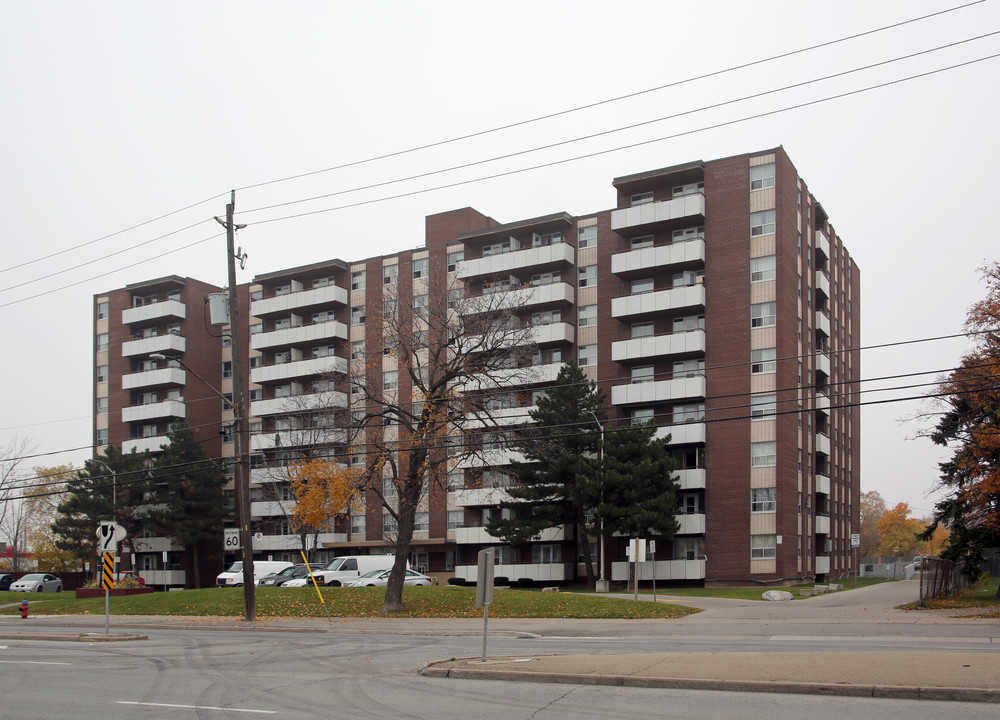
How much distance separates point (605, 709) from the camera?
37.7 feet

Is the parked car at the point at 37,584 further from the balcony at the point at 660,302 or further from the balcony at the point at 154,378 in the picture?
the balcony at the point at 660,302

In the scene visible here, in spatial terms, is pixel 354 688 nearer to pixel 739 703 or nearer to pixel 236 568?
pixel 739 703

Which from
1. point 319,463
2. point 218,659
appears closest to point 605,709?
point 218,659

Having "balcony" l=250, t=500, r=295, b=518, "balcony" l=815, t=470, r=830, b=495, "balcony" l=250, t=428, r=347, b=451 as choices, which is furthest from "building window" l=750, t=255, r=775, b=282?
"balcony" l=250, t=500, r=295, b=518

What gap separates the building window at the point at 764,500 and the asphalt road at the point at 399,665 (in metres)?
18.7

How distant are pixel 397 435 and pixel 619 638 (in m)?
46.8

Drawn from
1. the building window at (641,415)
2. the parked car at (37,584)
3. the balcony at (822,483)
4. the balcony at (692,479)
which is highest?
the building window at (641,415)

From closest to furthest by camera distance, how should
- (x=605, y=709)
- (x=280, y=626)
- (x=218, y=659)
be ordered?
(x=605, y=709) < (x=218, y=659) < (x=280, y=626)

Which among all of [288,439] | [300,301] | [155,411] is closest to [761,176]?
[288,439]

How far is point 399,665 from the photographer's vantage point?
17.4m

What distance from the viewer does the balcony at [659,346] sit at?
54688mm

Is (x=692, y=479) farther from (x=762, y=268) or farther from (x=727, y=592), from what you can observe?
(x=762, y=268)

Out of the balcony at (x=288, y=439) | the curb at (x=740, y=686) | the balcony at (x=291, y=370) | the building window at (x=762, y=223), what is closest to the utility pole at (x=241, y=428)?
the curb at (x=740, y=686)

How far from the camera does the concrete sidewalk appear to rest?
38.6ft
